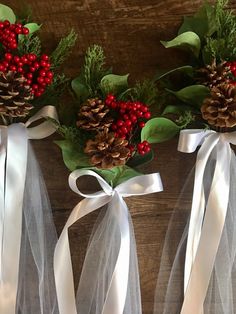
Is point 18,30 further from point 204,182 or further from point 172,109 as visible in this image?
point 204,182

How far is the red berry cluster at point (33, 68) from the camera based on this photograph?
0.83m

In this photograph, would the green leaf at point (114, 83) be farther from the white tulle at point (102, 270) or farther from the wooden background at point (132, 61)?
the white tulle at point (102, 270)

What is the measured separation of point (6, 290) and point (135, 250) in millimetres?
213

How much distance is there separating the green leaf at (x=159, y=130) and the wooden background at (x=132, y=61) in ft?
0.12

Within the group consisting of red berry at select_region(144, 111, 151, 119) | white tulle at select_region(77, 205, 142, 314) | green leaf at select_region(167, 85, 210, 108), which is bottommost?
white tulle at select_region(77, 205, 142, 314)

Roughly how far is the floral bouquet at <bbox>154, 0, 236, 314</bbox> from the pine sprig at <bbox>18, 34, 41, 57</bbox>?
0.65ft

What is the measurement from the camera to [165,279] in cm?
88

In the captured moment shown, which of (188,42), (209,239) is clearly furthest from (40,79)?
(209,239)

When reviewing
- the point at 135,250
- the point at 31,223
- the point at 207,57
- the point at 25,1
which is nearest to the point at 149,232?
the point at 135,250

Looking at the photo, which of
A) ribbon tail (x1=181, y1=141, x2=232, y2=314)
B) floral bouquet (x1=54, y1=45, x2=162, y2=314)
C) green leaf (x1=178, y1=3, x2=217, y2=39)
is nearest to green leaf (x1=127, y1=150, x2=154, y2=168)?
floral bouquet (x1=54, y1=45, x2=162, y2=314)

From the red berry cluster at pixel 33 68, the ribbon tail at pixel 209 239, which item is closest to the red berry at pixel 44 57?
the red berry cluster at pixel 33 68

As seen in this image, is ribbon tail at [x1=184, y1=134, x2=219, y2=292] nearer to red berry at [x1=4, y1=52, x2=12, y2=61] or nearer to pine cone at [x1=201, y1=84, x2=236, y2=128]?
pine cone at [x1=201, y1=84, x2=236, y2=128]

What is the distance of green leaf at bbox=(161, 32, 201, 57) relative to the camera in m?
0.84

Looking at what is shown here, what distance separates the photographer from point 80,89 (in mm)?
858
